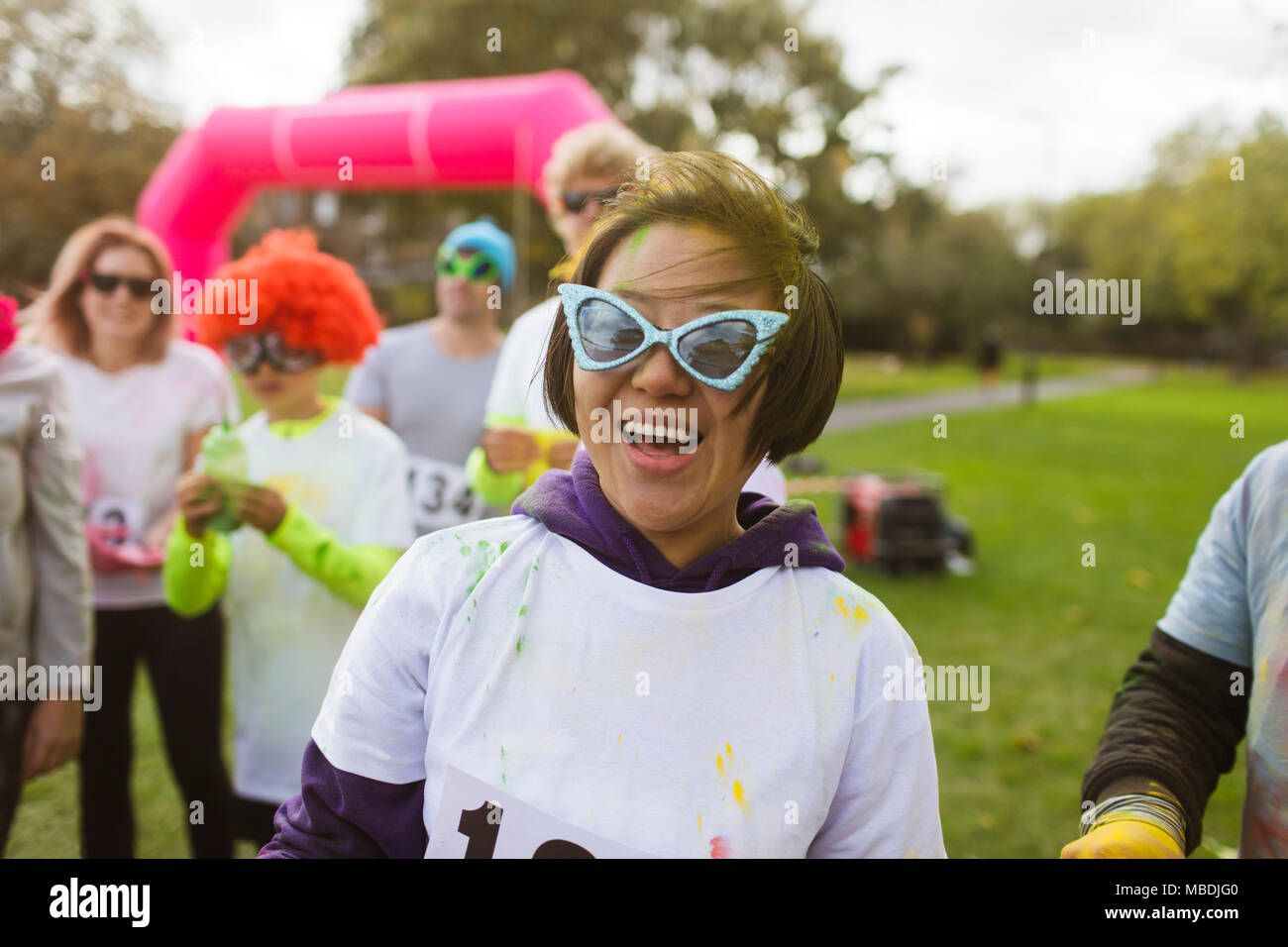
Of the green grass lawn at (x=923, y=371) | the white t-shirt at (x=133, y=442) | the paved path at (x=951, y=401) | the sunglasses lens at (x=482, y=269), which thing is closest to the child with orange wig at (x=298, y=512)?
the white t-shirt at (x=133, y=442)

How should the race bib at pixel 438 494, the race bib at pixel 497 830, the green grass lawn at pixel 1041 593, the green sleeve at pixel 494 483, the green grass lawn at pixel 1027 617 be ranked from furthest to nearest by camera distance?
the green grass lawn at pixel 1041 593, the green grass lawn at pixel 1027 617, the race bib at pixel 438 494, the green sleeve at pixel 494 483, the race bib at pixel 497 830

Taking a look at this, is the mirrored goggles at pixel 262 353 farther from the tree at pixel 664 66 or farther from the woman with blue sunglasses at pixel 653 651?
the tree at pixel 664 66

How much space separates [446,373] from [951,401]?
22200 mm

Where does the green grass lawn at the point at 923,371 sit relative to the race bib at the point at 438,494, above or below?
above

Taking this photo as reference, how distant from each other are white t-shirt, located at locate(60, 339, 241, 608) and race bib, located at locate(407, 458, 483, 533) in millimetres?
635

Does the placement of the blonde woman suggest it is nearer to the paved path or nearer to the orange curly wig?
the orange curly wig

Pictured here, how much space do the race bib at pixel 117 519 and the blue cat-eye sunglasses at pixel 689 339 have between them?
2.41 meters

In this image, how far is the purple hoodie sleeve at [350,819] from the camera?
1.20 meters

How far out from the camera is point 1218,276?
12703 mm

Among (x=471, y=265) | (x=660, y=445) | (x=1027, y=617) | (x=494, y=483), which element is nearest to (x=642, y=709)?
(x=660, y=445)

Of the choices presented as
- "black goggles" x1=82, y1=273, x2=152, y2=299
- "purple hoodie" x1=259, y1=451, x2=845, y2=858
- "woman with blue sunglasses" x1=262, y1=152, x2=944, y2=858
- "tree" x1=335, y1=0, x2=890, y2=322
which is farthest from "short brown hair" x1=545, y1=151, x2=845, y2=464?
"tree" x1=335, y1=0, x2=890, y2=322

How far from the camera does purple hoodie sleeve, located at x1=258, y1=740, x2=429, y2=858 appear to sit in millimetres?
1204

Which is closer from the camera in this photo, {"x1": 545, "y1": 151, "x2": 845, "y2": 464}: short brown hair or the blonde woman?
{"x1": 545, "y1": 151, "x2": 845, "y2": 464}: short brown hair
